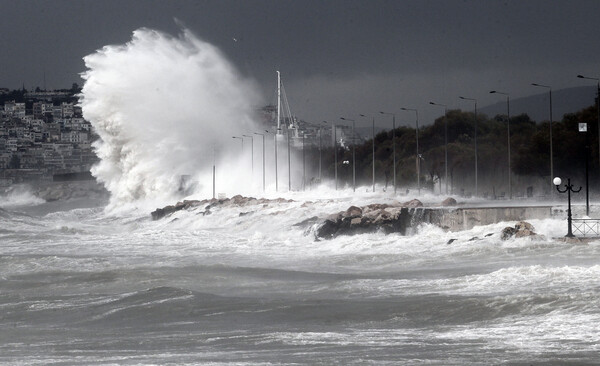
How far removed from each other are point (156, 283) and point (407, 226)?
39.3ft

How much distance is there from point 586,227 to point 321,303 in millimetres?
12018

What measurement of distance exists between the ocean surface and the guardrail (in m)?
0.40

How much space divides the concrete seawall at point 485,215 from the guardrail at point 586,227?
1387 mm

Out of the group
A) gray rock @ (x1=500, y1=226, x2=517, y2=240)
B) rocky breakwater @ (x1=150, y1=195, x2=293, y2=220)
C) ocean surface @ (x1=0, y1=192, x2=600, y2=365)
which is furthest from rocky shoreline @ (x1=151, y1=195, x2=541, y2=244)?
rocky breakwater @ (x1=150, y1=195, x2=293, y2=220)

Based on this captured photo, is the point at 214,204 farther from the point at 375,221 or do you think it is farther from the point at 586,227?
the point at 586,227

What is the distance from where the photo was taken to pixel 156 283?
22.2m

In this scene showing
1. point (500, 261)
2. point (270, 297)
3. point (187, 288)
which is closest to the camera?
point (270, 297)

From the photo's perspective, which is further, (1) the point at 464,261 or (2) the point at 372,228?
(2) the point at 372,228

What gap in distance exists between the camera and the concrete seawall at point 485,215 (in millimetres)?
28969

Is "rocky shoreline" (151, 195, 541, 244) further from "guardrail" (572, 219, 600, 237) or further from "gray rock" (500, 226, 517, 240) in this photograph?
"guardrail" (572, 219, 600, 237)

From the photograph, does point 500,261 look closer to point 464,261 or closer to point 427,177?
point 464,261

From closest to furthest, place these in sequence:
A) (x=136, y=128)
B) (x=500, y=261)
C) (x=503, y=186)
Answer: (x=500, y=261) < (x=503, y=186) < (x=136, y=128)

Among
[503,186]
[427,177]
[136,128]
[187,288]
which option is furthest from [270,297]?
[427,177]

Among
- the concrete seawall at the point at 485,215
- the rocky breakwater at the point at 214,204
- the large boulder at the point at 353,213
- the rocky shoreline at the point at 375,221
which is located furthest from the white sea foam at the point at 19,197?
the concrete seawall at the point at 485,215
